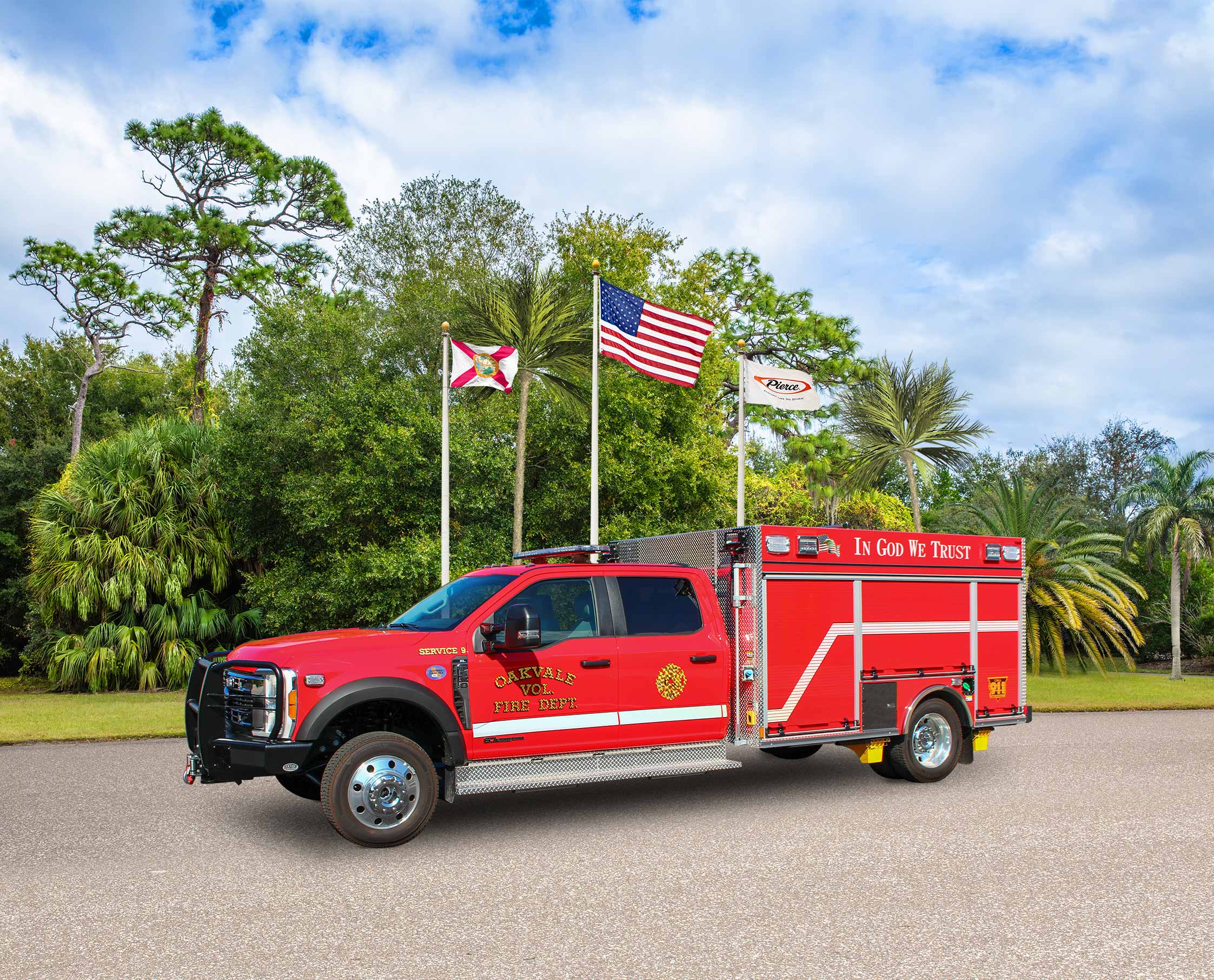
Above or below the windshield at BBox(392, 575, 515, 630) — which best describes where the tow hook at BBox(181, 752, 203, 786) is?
below

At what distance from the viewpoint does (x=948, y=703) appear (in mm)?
10320

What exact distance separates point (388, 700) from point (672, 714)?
7.69 feet

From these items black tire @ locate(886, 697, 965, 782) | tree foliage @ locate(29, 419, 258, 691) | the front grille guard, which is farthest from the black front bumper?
tree foliage @ locate(29, 419, 258, 691)

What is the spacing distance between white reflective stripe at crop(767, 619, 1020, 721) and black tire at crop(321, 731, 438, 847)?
306cm

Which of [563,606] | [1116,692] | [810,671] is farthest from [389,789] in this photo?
[1116,692]

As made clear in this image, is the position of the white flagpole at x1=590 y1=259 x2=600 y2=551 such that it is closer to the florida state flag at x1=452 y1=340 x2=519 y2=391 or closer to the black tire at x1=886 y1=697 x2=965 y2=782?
the florida state flag at x1=452 y1=340 x2=519 y2=391

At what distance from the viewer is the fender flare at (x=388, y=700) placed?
711 centimetres

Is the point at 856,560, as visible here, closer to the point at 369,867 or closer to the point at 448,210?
the point at 369,867

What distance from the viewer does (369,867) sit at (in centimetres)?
680

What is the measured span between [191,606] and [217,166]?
23056 millimetres

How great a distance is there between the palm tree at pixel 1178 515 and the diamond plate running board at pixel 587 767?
2134cm

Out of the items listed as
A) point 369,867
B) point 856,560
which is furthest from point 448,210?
point 369,867

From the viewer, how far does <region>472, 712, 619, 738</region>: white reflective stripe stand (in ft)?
25.2

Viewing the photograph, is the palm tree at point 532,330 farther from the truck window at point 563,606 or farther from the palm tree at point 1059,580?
the palm tree at point 1059,580
